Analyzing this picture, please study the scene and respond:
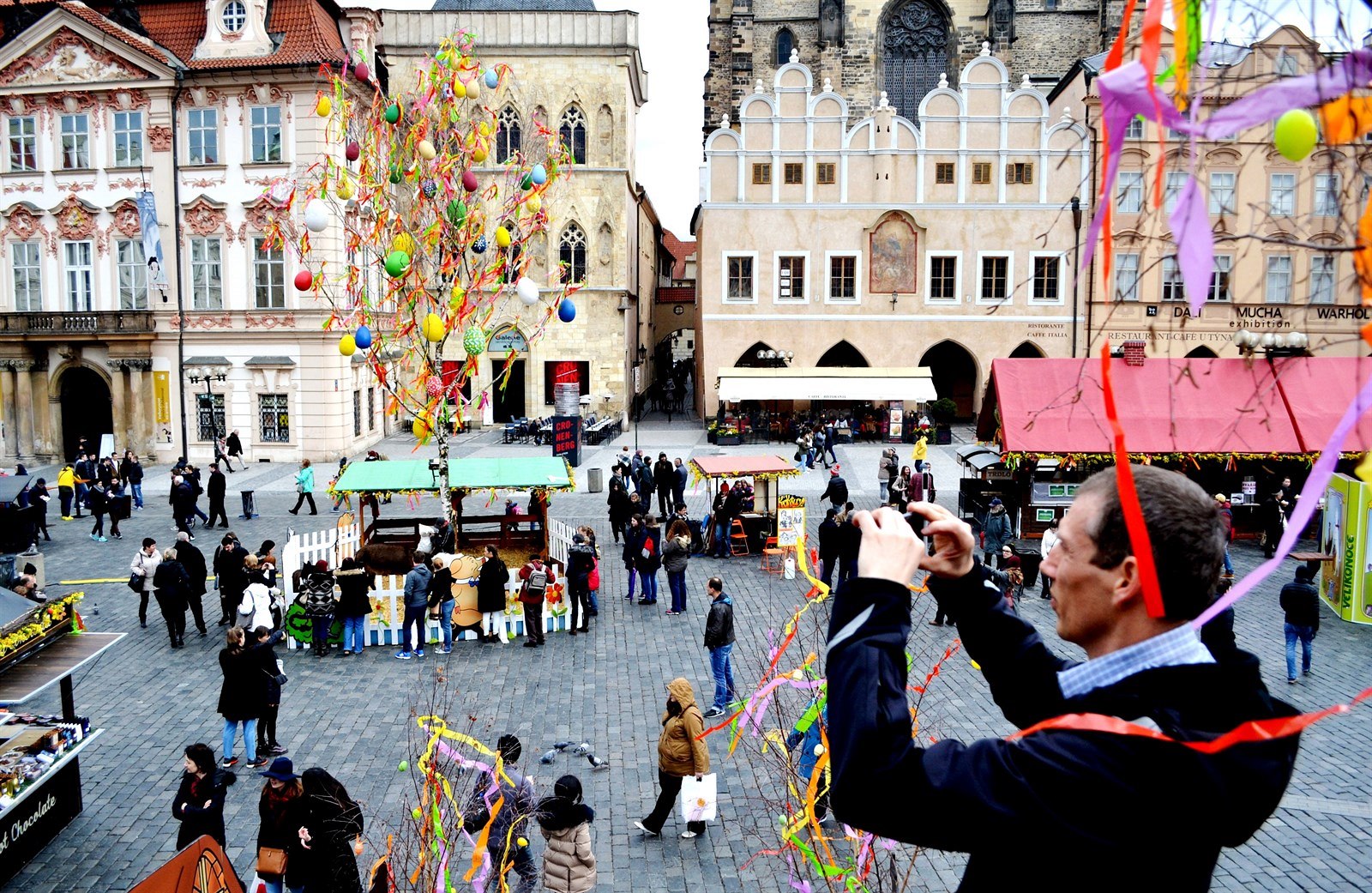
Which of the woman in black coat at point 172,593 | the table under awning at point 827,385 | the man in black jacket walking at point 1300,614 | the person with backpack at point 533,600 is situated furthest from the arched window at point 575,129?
the man in black jacket walking at point 1300,614

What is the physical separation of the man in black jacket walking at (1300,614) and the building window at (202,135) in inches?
1203

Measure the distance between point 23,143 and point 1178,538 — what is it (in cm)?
3786

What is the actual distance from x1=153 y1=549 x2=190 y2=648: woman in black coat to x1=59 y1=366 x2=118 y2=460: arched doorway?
73.4 feet

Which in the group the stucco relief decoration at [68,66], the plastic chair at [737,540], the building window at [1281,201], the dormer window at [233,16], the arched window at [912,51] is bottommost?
the plastic chair at [737,540]

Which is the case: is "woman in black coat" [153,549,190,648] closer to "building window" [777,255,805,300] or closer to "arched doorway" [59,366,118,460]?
"arched doorway" [59,366,118,460]

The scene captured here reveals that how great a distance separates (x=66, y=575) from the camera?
59.1 ft

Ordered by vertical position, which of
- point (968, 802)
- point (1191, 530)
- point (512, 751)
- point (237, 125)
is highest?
point (237, 125)

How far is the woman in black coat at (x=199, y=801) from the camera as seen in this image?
6.92 m

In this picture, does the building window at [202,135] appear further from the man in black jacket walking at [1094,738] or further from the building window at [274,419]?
the man in black jacket walking at [1094,738]

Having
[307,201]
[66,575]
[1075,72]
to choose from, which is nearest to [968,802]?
[307,201]

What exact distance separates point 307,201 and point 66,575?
787 centimetres

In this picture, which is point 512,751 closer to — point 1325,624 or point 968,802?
point 968,802

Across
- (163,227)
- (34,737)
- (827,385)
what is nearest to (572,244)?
(827,385)

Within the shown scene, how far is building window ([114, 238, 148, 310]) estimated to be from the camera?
31.5 metres
